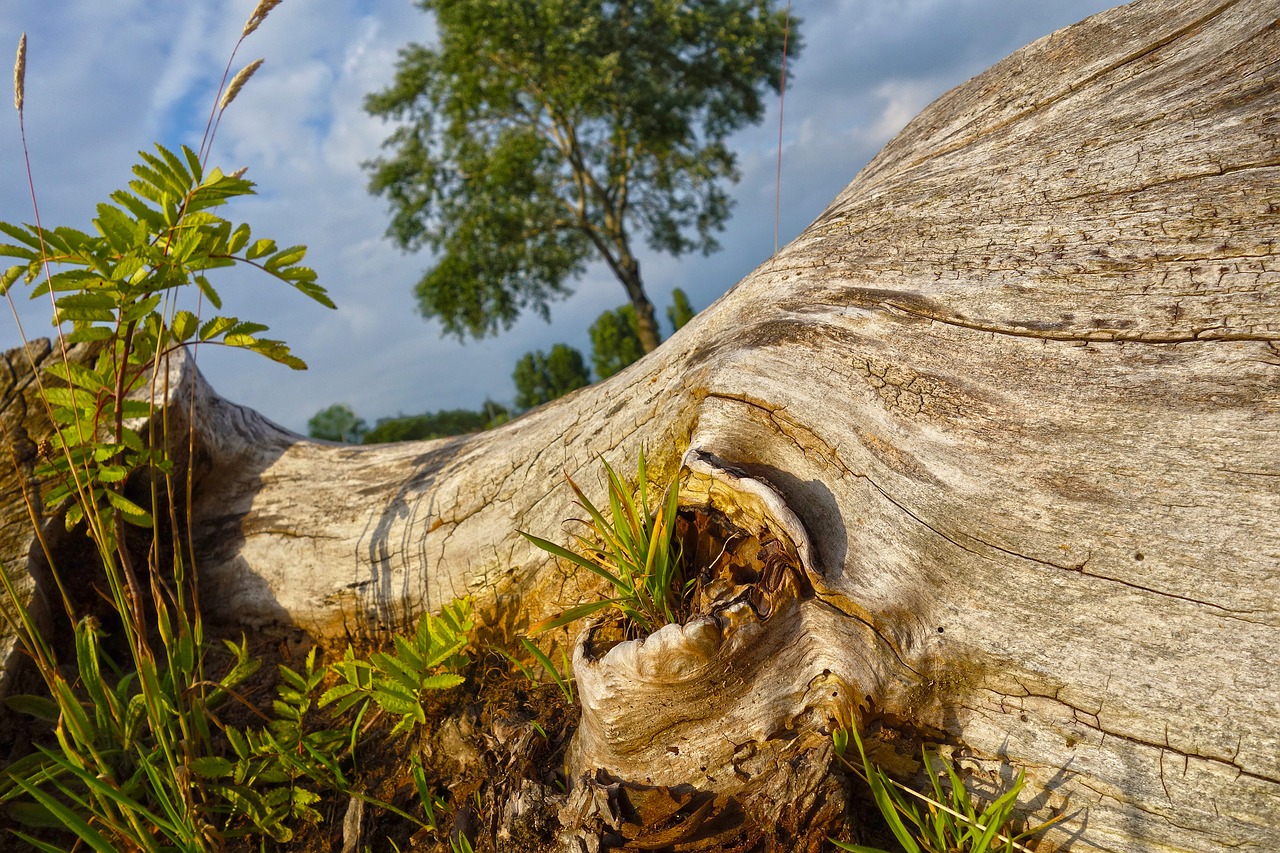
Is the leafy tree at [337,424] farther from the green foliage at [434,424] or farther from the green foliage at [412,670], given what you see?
the green foliage at [412,670]

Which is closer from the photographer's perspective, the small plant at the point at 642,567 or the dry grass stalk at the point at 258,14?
the small plant at the point at 642,567

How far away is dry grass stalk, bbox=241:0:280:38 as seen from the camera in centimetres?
259

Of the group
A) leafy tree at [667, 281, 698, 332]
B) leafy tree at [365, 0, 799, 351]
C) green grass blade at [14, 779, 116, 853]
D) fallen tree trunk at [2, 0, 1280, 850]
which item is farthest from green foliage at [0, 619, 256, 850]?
leafy tree at [667, 281, 698, 332]

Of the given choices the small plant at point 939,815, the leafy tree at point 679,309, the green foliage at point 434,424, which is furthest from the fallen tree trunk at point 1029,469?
the leafy tree at point 679,309

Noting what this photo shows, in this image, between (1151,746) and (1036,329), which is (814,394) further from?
(1151,746)

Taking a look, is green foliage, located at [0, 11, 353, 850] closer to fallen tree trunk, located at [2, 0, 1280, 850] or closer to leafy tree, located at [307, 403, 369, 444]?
fallen tree trunk, located at [2, 0, 1280, 850]

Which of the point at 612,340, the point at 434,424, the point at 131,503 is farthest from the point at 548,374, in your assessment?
the point at 131,503

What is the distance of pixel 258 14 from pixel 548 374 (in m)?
24.2

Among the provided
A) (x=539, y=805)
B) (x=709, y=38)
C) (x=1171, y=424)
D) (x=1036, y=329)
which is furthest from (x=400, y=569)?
(x=709, y=38)

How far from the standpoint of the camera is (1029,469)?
221 cm

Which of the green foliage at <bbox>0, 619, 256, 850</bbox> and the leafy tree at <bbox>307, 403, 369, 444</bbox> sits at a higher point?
the leafy tree at <bbox>307, 403, 369, 444</bbox>

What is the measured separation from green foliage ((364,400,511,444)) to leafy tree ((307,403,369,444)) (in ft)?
0.71

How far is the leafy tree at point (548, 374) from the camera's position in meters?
25.9

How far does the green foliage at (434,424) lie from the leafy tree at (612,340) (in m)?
11.7
